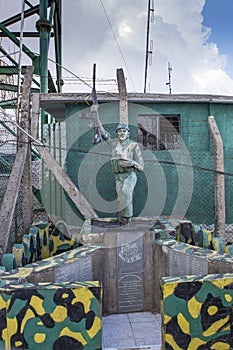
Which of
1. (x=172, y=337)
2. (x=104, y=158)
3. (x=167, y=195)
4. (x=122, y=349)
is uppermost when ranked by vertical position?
(x=104, y=158)

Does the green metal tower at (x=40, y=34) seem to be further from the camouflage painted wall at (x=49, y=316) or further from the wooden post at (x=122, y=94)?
the camouflage painted wall at (x=49, y=316)

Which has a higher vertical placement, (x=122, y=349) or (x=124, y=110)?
(x=124, y=110)

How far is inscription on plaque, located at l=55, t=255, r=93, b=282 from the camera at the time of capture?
4.16 m

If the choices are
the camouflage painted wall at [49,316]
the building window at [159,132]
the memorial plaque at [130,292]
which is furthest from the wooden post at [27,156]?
the camouflage painted wall at [49,316]

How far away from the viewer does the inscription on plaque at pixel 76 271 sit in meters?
4.16

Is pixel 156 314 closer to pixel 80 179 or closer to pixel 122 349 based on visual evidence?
pixel 122 349

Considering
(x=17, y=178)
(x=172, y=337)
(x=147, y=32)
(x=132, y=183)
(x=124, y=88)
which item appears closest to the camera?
(x=172, y=337)

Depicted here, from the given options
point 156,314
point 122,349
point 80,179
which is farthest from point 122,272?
point 80,179

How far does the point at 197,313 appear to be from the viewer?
3.52 meters

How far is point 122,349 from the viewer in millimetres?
3949

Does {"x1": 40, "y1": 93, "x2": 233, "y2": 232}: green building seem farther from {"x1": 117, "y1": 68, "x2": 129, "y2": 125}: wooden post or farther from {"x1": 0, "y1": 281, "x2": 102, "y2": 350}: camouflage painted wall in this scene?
{"x1": 0, "y1": 281, "x2": 102, "y2": 350}: camouflage painted wall

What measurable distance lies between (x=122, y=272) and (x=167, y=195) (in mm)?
3835

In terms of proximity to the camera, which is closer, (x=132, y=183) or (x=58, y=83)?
(x=132, y=183)

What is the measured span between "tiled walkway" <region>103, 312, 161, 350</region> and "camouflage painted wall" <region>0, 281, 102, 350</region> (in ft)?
2.47
